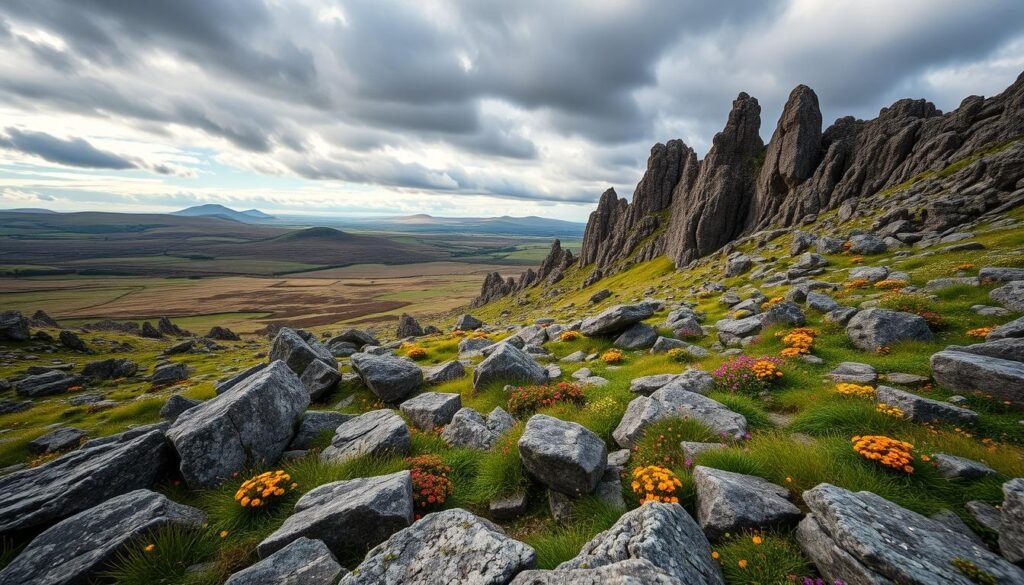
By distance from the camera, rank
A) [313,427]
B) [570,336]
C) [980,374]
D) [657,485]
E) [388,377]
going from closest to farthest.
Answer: [657,485] < [980,374] < [313,427] < [388,377] < [570,336]

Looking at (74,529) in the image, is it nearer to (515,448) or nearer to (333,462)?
(333,462)

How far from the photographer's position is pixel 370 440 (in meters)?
10.6

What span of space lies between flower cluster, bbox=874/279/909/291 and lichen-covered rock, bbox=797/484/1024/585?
75.4 feet

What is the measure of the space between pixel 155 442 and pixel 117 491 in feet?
3.96

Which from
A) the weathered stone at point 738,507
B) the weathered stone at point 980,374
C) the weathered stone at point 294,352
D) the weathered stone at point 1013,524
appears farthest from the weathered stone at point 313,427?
the weathered stone at point 980,374

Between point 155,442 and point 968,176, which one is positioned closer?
point 155,442

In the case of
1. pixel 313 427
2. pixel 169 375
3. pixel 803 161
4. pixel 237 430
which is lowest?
pixel 169 375

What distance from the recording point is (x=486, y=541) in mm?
5973

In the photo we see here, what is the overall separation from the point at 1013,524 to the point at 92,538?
1520cm

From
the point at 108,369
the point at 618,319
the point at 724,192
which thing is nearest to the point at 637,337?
the point at 618,319

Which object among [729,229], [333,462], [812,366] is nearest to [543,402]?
[333,462]

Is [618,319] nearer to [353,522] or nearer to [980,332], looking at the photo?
[980,332]

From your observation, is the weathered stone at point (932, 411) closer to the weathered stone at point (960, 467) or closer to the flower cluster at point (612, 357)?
the weathered stone at point (960, 467)

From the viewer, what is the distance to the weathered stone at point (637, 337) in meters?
20.5
